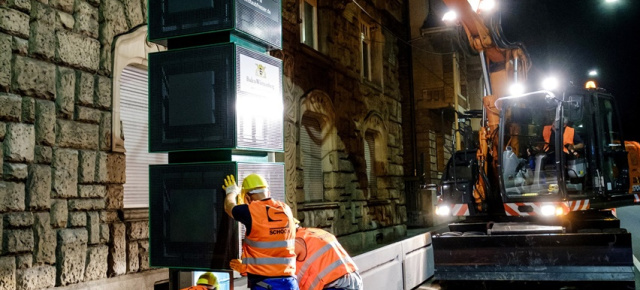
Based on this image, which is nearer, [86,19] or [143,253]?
[86,19]

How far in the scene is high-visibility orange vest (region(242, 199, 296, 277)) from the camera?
166 inches

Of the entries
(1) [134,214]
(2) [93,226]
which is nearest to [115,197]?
(1) [134,214]

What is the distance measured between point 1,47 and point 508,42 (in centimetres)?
809

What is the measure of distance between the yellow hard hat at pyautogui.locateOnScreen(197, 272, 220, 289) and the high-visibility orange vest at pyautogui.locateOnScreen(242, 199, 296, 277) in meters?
0.47

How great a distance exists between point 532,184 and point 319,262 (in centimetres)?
575

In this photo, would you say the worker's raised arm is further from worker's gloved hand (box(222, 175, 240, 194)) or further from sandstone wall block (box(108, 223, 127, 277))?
sandstone wall block (box(108, 223, 127, 277))

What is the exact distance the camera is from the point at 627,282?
748cm

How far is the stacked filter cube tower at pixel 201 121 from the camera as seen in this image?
4.25 meters

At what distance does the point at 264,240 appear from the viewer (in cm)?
427

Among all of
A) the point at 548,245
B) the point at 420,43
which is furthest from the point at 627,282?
the point at 420,43

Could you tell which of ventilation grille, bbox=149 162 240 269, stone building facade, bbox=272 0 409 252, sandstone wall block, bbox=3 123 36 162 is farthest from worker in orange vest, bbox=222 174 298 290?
stone building facade, bbox=272 0 409 252

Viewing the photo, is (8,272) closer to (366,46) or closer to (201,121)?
(201,121)

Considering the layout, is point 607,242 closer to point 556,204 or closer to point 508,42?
point 556,204

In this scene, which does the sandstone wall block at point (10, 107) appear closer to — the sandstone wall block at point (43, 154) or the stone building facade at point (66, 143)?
the stone building facade at point (66, 143)
